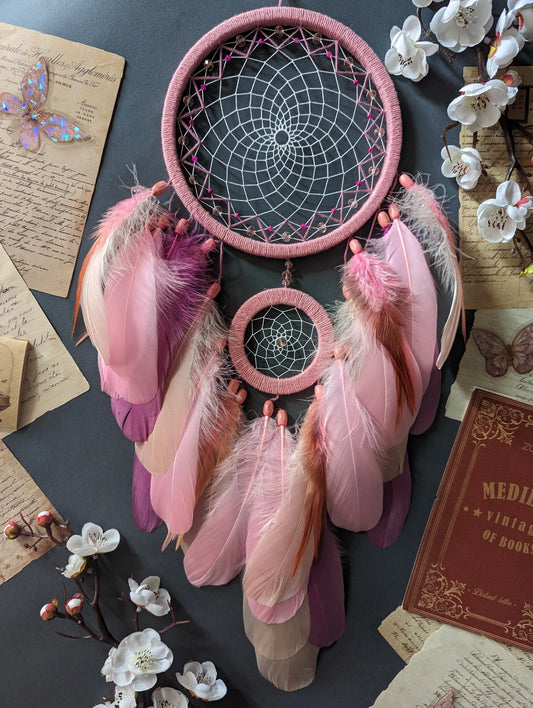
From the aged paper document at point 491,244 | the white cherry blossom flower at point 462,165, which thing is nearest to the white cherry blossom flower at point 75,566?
the aged paper document at point 491,244

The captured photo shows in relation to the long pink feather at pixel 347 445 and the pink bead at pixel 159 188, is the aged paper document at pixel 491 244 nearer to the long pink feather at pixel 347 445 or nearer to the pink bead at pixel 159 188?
the long pink feather at pixel 347 445

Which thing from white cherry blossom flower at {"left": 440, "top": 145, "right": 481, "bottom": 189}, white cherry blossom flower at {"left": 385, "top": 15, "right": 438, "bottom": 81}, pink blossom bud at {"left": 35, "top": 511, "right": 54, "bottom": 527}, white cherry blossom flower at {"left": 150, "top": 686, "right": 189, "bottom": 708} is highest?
white cherry blossom flower at {"left": 385, "top": 15, "right": 438, "bottom": 81}

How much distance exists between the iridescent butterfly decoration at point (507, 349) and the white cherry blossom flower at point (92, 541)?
0.87 m

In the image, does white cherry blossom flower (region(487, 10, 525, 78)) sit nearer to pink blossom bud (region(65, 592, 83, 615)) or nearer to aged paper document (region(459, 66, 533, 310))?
aged paper document (region(459, 66, 533, 310))

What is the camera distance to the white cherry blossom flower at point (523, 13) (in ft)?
3.15

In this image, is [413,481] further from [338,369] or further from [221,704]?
[221,704]

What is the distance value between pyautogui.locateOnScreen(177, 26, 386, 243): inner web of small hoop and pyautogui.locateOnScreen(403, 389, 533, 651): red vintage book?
50 cm

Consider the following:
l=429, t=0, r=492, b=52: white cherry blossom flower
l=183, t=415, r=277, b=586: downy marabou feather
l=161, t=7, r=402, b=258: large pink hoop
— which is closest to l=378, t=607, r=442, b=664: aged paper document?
l=183, t=415, r=277, b=586: downy marabou feather

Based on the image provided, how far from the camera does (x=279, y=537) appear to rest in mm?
1067

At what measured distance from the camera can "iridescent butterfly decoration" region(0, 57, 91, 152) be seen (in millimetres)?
1119

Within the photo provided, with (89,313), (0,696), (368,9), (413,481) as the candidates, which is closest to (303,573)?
(413,481)

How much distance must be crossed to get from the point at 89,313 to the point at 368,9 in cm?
78

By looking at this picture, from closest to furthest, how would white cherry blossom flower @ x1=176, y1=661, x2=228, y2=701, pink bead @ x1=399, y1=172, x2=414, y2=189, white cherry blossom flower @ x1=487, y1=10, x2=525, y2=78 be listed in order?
white cherry blossom flower @ x1=487, y1=10, x2=525, y2=78 < pink bead @ x1=399, y1=172, x2=414, y2=189 < white cherry blossom flower @ x1=176, y1=661, x2=228, y2=701

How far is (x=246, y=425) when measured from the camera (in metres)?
1.14
